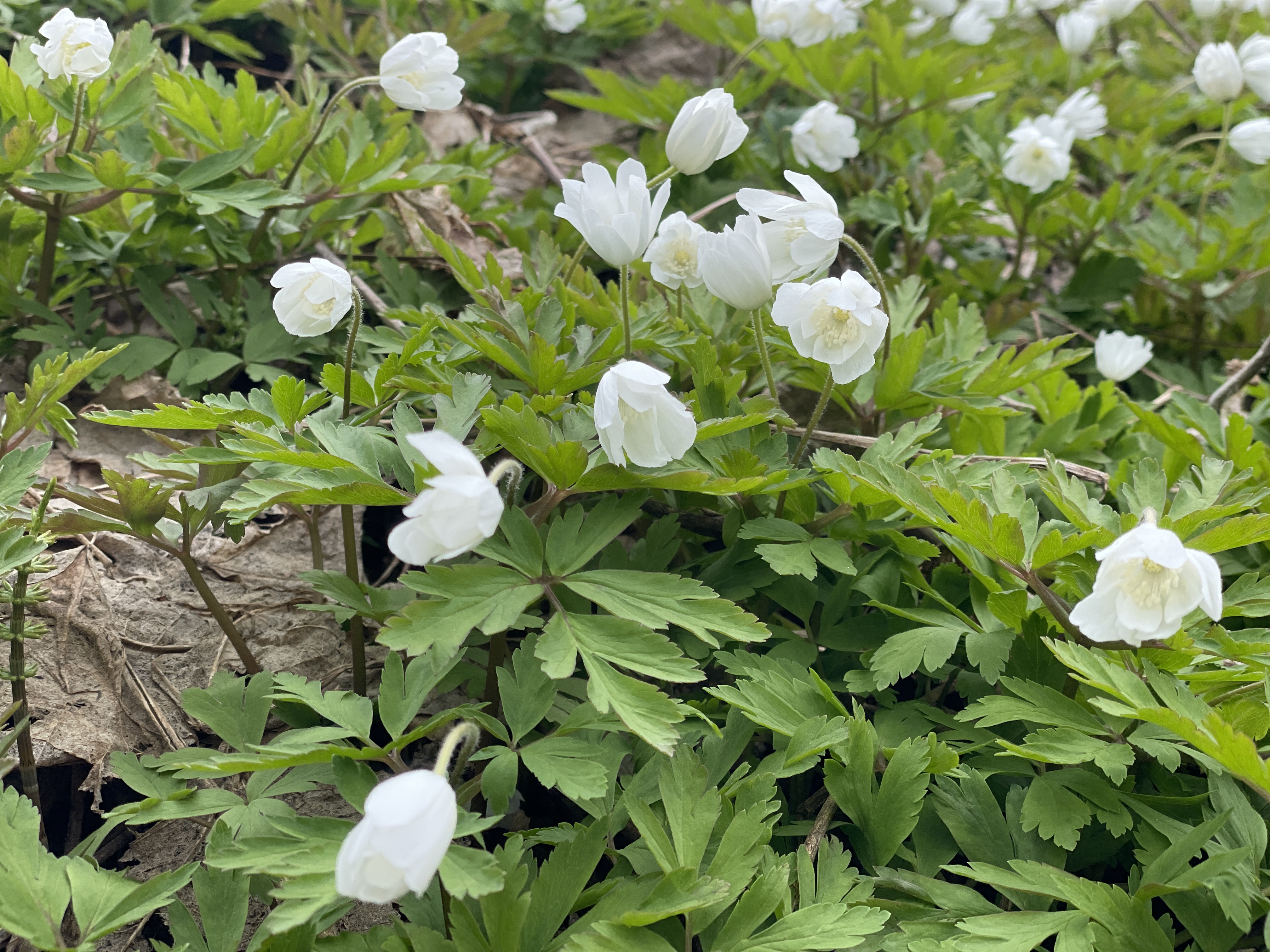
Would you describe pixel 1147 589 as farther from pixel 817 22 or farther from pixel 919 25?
pixel 919 25

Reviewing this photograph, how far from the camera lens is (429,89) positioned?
2238mm

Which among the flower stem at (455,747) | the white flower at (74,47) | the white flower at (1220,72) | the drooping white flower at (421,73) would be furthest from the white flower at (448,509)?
the white flower at (1220,72)

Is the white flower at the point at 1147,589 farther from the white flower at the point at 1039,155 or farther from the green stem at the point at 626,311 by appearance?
the white flower at the point at 1039,155

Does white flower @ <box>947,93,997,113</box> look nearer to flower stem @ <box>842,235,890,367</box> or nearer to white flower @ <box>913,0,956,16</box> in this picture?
white flower @ <box>913,0,956,16</box>

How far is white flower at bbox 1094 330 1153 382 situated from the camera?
2.70m

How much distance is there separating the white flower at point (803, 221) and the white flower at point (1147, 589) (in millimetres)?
758

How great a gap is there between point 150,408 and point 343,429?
1.16 meters

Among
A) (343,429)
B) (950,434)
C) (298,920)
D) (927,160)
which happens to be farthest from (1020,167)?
(298,920)

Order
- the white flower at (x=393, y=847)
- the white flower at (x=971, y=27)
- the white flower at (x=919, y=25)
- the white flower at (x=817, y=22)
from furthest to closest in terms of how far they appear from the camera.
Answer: the white flower at (x=919, y=25), the white flower at (x=971, y=27), the white flower at (x=817, y=22), the white flower at (x=393, y=847)

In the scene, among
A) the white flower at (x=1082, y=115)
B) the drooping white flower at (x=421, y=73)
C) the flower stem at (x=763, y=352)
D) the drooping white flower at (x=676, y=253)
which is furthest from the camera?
the white flower at (x=1082, y=115)

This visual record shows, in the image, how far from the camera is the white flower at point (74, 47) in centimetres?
204

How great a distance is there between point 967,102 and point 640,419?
9.70 ft

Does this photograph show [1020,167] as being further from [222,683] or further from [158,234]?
[222,683]

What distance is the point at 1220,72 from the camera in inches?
132
